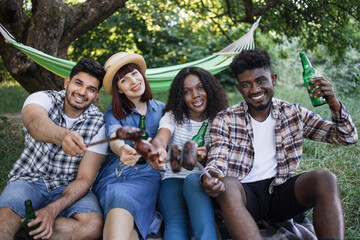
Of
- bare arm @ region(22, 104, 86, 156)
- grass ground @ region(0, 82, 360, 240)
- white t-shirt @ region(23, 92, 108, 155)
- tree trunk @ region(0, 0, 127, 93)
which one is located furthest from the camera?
tree trunk @ region(0, 0, 127, 93)

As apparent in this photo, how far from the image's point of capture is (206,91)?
2.51 m

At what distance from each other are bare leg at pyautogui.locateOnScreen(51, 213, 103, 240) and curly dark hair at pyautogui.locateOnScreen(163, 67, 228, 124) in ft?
3.13

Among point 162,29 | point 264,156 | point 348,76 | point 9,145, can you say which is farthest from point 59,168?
point 348,76

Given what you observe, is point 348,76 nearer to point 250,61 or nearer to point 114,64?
point 250,61

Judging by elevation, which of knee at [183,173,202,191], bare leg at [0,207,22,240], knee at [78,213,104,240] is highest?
knee at [183,173,202,191]

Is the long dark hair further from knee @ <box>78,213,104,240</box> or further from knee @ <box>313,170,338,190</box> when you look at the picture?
knee @ <box>313,170,338,190</box>

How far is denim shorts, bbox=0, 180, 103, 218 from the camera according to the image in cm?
196

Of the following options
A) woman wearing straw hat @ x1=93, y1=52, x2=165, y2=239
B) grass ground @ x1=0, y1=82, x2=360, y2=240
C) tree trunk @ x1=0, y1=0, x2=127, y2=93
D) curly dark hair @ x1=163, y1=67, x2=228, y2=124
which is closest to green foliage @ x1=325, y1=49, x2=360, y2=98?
grass ground @ x1=0, y1=82, x2=360, y2=240

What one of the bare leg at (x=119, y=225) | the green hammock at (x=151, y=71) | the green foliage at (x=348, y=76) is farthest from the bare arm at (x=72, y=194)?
the green foliage at (x=348, y=76)

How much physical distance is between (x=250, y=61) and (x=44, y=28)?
2643 mm

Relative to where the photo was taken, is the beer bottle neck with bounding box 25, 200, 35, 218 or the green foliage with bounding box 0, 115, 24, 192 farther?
the green foliage with bounding box 0, 115, 24, 192

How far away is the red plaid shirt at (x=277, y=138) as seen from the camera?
6.81ft

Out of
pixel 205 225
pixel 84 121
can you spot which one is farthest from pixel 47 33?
pixel 205 225

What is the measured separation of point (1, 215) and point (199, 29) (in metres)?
8.00
